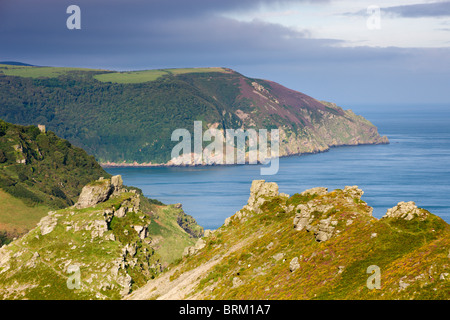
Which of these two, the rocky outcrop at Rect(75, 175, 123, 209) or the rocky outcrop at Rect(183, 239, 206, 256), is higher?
the rocky outcrop at Rect(75, 175, 123, 209)

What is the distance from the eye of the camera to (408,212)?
6912 centimetres

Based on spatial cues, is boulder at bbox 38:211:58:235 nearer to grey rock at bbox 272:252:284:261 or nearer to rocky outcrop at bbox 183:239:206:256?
rocky outcrop at bbox 183:239:206:256

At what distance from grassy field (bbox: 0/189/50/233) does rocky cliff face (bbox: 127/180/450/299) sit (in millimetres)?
71744

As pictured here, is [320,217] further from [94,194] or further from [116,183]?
[116,183]

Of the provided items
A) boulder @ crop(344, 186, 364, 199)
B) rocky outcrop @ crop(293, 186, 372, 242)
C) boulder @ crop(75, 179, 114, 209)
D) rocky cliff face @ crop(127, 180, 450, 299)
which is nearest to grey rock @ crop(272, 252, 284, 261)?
rocky cliff face @ crop(127, 180, 450, 299)

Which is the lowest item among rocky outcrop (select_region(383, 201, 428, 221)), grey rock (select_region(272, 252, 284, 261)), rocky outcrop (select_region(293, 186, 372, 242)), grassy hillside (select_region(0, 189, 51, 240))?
grassy hillside (select_region(0, 189, 51, 240))

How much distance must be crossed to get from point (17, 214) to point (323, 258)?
110 m

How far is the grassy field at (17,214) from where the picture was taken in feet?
518

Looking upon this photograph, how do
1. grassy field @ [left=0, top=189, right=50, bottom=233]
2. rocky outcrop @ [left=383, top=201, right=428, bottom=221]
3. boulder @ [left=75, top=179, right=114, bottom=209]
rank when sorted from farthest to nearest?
1. grassy field @ [left=0, top=189, right=50, bottom=233]
2. boulder @ [left=75, top=179, right=114, bottom=209]
3. rocky outcrop @ [left=383, top=201, right=428, bottom=221]

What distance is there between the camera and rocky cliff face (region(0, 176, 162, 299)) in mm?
101062

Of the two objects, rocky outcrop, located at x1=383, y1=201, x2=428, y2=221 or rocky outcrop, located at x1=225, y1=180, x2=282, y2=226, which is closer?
rocky outcrop, located at x1=383, y1=201, x2=428, y2=221
